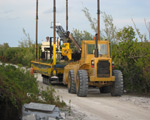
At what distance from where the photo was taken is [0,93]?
384 inches

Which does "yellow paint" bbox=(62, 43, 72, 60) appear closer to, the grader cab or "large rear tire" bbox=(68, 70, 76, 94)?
the grader cab

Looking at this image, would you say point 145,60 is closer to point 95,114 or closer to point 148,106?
point 148,106

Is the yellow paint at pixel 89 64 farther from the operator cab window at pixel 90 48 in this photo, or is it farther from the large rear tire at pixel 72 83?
the large rear tire at pixel 72 83

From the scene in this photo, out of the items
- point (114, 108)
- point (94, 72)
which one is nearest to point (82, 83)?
point (94, 72)

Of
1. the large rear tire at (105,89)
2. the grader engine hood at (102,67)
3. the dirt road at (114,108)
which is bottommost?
the dirt road at (114,108)

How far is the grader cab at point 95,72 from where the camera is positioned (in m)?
16.1

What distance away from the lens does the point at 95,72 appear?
16.1 m

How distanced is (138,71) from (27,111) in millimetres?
8989

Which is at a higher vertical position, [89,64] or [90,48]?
[90,48]

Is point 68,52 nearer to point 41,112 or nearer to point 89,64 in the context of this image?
point 89,64

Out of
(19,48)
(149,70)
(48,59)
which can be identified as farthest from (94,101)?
(19,48)

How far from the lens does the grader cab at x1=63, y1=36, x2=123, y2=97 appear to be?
1608 cm

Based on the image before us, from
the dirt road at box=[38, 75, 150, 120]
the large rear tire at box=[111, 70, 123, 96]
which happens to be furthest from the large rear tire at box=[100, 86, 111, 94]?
the dirt road at box=[38, 75, 150, 120]

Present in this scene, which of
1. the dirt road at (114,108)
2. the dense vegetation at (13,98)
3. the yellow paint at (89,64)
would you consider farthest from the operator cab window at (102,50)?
the dense vegetation at (13,98)
